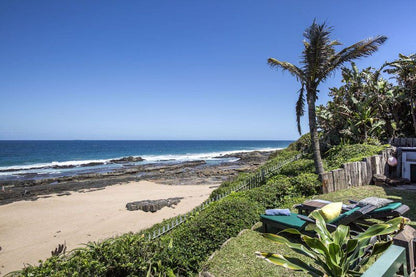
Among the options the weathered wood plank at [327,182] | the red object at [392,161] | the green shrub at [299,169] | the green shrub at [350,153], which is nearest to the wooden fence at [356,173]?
the weathered wood plank at [327,182]

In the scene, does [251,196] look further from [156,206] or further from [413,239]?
[156,206]

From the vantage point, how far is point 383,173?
9852 mm

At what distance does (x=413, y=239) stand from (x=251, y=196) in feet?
17.4

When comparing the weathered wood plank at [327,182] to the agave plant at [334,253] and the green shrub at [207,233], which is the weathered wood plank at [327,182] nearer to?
the green shrub at [207,233]

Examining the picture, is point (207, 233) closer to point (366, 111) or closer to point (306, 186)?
point (306, 186)

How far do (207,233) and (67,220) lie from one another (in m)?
10.5

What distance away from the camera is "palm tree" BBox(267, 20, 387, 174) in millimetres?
8859

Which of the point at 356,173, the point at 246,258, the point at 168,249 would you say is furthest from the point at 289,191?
the point at 168,249

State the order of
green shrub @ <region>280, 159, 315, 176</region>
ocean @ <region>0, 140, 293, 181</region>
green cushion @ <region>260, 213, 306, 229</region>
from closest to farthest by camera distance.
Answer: green cushion @ <region>260, 213, 306, 229</region>, green shrub @ <region>280, 159, 315, 176</region>, ocean @ <region>0, 140, 293, 181</region>

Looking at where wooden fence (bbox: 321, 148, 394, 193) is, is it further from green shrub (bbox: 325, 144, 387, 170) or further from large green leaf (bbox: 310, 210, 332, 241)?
large green leaf (bbox: 310, 210, 332, 241)

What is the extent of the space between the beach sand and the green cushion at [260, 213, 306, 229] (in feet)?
22.6

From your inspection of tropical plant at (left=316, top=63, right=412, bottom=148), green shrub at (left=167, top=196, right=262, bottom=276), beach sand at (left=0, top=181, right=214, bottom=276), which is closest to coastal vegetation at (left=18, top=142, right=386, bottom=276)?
green shrub at (left=167, top=196, right=262, bottom=276)

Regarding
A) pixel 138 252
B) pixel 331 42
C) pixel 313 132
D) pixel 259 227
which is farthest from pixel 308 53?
pixel 138 252

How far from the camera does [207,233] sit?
16.9 feet
